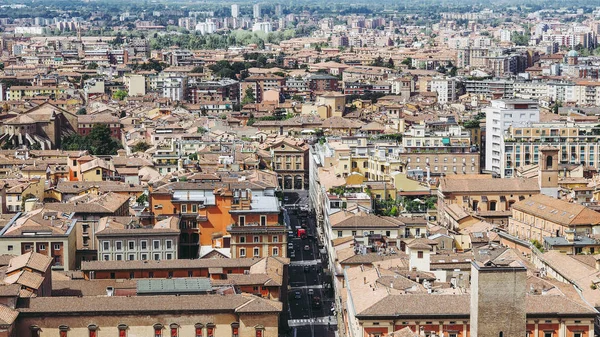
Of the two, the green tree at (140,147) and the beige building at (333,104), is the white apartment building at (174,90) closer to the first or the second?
the beige building at (333,104)

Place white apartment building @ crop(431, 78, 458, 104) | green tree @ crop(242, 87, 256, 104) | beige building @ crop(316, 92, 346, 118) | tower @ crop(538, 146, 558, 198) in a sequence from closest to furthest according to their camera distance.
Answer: tower @ crop(538, 146, 558, 198), beige building @ crop(316, 92, 346, 118), green tree @ crop(242, 87, 256, 104), white apartment building @ crop(431, 78, 458, 104)

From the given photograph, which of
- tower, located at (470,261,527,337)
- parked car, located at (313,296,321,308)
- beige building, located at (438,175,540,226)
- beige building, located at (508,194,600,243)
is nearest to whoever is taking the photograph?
tower, located at (470,261,527,337)

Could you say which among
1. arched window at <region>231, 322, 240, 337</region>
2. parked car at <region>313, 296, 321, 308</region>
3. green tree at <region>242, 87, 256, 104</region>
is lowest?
parked car at <region>313, 296, 321, 308</region>

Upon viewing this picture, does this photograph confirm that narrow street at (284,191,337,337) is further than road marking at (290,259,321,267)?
No

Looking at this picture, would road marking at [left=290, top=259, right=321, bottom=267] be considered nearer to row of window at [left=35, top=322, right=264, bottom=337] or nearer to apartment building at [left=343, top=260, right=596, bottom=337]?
row of window at [left=35, top=322, right=264, bottom=337]

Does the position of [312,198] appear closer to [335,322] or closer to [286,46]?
[335,322]

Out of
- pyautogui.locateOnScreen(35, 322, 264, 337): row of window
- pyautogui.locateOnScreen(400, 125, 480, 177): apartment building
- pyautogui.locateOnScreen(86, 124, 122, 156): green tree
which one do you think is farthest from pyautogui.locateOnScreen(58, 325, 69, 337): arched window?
pyautogui.locateOnScreen(86, 124, 122, 156): green tree
